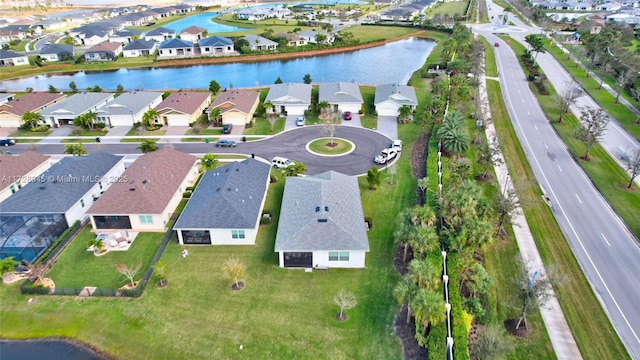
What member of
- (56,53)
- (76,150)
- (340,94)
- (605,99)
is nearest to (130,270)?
(76,150)

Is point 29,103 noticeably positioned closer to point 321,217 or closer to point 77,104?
point 77,104

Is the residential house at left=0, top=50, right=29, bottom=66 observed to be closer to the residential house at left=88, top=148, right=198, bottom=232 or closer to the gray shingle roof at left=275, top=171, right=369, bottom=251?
the residential house at left=88, top=148, right=198, bottom=232

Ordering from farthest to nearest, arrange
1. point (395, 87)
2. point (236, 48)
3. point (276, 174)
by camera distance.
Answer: point (236, 48) < point (395, 87) < point (276, 174)

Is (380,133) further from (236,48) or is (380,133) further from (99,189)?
(236,48)

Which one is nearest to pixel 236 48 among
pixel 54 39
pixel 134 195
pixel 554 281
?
pixel 54 39

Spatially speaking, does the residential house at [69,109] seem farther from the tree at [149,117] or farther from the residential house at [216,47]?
the residential house at [216,47]

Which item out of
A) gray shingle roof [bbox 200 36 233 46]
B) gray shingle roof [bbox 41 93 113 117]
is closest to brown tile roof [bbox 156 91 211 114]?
gray shingle roof [bbox 41 93 113 117]
